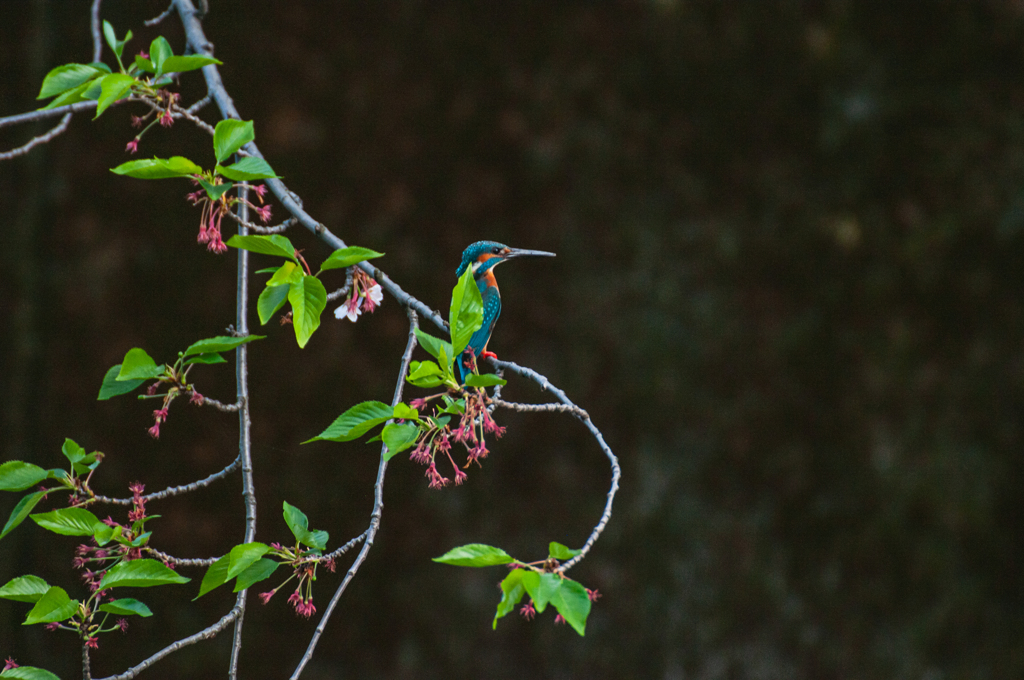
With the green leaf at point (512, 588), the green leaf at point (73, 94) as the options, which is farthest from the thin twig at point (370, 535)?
the green leaf at point (73, 94)

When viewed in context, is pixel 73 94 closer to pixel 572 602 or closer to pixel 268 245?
pixel 268 245

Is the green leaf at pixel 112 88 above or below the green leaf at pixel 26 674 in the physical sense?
above

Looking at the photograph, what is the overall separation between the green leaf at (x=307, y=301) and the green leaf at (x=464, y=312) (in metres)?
A: 0.10

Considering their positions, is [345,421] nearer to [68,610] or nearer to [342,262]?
[342,262]

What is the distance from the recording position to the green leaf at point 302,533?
631 millimetres

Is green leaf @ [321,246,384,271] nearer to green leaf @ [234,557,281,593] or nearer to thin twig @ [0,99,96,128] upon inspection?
green leaf @ [234,557,281,593]

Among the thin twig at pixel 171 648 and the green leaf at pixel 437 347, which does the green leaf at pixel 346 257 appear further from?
the thin twig at pixel 171 648

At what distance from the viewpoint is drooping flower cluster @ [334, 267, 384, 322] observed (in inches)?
24.8

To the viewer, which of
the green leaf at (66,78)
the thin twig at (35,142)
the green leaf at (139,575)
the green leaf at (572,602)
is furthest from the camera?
the thin twig at (35,142)

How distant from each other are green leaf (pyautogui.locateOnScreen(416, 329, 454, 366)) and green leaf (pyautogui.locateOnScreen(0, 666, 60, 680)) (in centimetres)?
41

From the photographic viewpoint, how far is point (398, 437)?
543 mm

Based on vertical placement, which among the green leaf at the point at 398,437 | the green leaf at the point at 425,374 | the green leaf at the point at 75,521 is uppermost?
the green leaf at the point at 425,374

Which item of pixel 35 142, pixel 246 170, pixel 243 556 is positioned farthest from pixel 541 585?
pixel 35 142

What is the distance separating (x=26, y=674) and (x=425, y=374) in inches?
16.8
